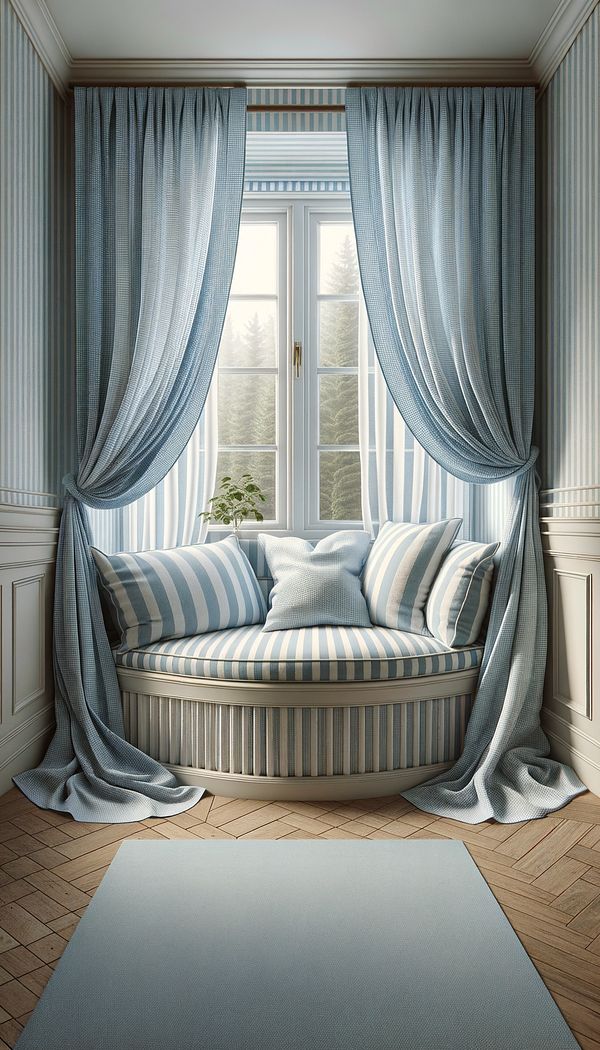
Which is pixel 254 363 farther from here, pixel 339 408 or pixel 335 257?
pixel 335 257

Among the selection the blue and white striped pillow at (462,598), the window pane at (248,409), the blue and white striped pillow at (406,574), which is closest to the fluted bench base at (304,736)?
the blue and white striped pillow at (462,598)

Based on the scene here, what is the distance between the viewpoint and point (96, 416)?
2.75 m

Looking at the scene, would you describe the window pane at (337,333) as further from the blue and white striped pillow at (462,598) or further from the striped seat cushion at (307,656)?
the striped seat cushion at (307,656)

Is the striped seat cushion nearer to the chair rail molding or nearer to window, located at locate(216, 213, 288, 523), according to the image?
window, located at locate(216, 213, 288, 523)

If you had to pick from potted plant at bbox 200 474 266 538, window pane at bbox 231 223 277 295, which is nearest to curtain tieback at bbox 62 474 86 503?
potted plant at bbox 200 474 266 538

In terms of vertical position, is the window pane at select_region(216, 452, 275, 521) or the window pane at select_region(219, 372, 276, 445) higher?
the window pane at select_region(219, 372, 276, 445)

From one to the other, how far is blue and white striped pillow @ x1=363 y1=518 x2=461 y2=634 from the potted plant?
23.1 inches

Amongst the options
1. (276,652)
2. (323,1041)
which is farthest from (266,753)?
(323,1041)

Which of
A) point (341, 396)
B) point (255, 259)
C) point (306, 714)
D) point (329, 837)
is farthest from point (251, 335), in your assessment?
point (329, 837)

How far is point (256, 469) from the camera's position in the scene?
3.29 meters

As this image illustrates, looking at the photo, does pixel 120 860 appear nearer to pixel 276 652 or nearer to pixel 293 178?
pixel 276 652

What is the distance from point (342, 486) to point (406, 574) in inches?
28.5

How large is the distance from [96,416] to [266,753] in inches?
55.3

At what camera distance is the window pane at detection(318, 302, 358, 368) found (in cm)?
327
